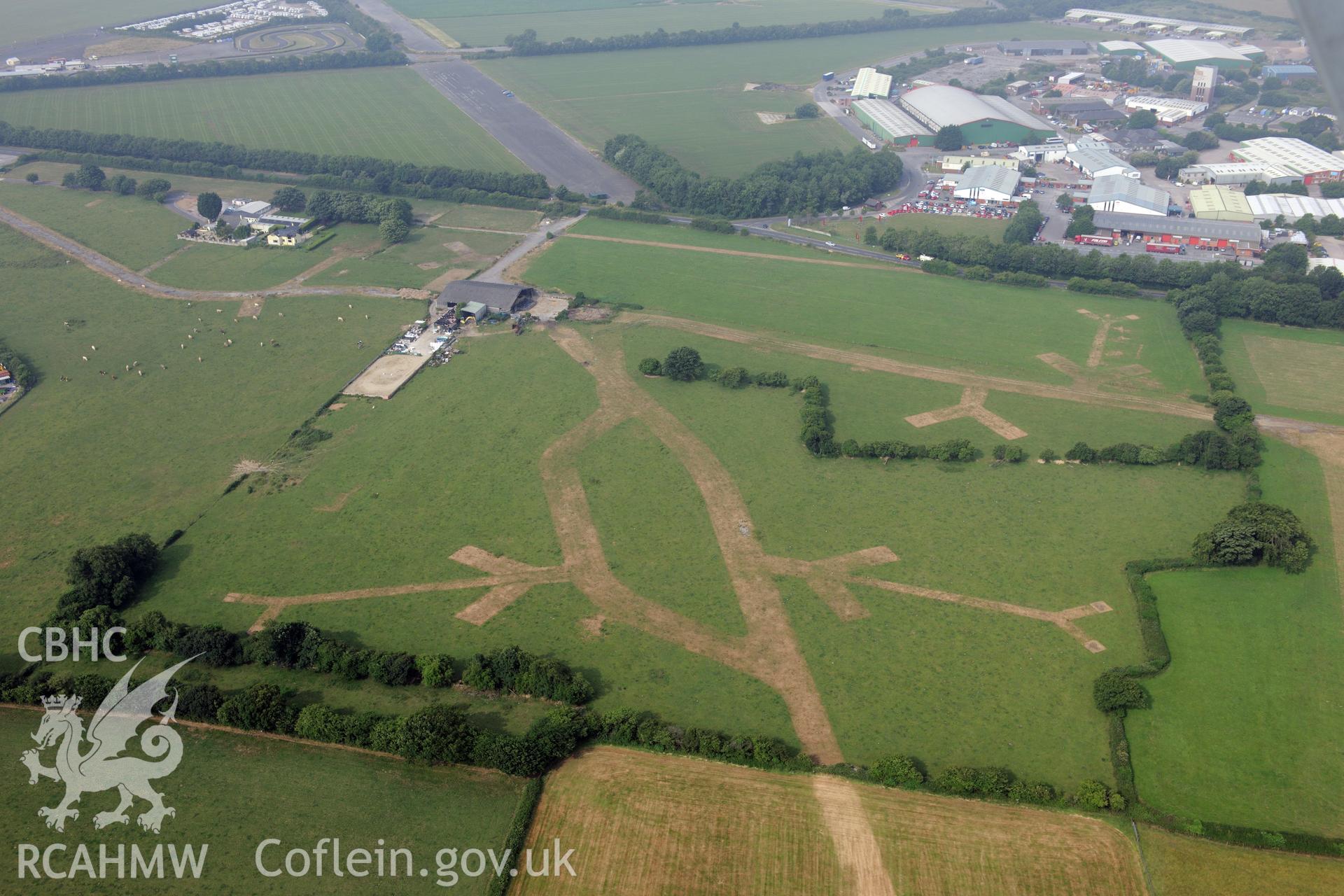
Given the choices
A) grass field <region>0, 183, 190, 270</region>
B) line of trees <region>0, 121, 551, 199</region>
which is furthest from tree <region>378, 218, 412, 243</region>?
grass field <region>0, 183, 190, 270</region>

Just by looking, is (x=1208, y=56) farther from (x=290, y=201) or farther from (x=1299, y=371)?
(x=290, y=201)

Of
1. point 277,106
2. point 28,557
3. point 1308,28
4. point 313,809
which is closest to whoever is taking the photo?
point 1308,28

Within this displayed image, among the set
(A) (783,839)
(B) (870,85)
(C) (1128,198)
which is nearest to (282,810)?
(A) (783,839)

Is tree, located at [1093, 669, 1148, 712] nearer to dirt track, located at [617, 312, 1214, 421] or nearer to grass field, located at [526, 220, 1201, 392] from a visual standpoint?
dirt track, located at [617, 312, 1214, 421]

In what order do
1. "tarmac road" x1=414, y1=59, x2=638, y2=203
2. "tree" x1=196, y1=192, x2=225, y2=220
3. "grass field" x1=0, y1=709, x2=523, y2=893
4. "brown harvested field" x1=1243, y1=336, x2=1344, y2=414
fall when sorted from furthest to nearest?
"tarmac road" x1=414, y1=59, x2=638, y2=203, "tree" x1=196, y1=192, x2=225, y2=220, "brown harvested field" x1=1243, y1=336, x2=1344, y2=414, "grass field" x1=0, y1=709, x2=523, y2=893

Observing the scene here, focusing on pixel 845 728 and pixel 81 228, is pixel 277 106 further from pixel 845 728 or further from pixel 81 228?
pixel 845 728

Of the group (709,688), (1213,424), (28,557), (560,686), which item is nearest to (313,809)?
(560,686)
